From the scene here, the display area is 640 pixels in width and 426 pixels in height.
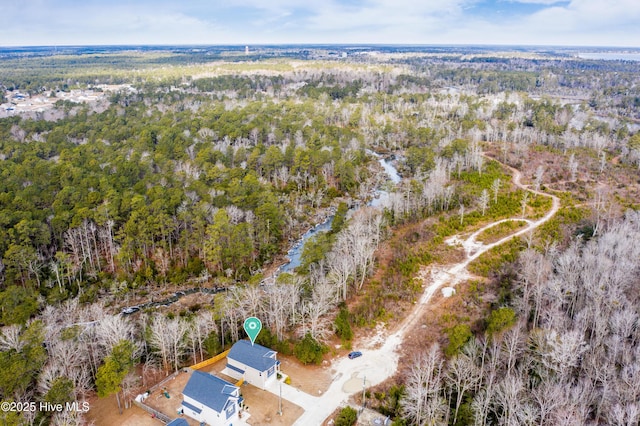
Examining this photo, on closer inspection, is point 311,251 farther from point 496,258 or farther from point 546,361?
point 546,361

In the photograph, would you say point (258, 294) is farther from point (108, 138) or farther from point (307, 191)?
point (108, 138)

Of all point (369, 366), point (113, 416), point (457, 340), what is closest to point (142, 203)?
point (113, 416)

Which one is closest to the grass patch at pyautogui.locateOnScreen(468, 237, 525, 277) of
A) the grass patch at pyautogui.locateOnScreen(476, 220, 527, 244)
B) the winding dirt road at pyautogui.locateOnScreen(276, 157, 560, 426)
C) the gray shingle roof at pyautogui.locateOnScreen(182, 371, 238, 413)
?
the winding dirt road at pyautogui.locateOnScreen(276, 157, 560, 426)

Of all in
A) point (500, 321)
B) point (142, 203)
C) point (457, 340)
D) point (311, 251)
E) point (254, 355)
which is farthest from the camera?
point (142, 203)

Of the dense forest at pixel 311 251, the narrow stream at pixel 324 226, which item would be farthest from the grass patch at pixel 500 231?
the narrow stream at pixel 324 226

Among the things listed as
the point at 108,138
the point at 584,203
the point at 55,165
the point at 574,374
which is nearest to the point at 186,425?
the point at 574,374

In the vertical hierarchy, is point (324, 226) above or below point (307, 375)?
above

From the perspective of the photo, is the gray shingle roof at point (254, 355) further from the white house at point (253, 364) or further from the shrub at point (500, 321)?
the shrub at point (500, 321)

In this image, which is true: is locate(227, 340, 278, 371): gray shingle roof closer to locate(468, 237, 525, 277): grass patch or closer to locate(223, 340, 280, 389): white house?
locate(223, 340, 280, 389): white house
